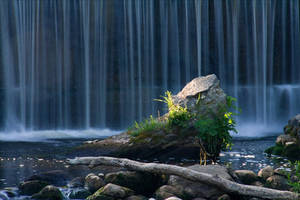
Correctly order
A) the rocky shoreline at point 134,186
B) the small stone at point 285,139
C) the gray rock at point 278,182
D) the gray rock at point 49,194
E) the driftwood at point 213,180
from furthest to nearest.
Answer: the small stone at point 285,139, the gray rock at point 278,182, the gray rock at point 49,194, the rocky shoreline at point 134,186, the driftwood at point 213,180

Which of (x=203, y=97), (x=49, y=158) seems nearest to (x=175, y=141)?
(x=203, y=97)

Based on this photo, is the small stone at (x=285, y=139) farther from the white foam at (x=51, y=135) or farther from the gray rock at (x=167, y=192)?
the white foam at (x=51, y=135)

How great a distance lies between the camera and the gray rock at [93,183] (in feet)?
26.7

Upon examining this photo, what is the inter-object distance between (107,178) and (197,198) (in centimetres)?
172

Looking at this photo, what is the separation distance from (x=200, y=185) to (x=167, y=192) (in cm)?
51

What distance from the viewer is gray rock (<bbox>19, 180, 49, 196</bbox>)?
7988mm

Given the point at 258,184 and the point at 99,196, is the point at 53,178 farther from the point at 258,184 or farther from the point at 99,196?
the point at 258,184

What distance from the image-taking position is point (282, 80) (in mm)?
20641

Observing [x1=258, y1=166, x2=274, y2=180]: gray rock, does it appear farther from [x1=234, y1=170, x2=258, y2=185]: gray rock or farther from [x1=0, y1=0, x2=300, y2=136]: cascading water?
[x1=0, y1=0, x2=300, y2=136]: cascading water

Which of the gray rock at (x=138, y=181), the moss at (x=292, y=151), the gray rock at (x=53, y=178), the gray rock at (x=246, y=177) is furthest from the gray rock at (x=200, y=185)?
the moss at (x=292, y=151)

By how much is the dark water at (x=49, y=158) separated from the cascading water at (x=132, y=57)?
4.56 m

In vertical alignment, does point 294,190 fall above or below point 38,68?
below

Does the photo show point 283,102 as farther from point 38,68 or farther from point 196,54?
point 38,68

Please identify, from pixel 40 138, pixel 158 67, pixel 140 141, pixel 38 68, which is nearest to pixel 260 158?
pixel 140 141
